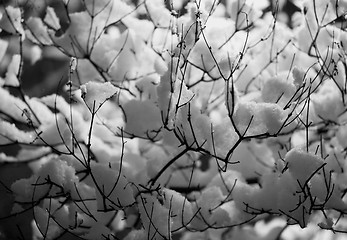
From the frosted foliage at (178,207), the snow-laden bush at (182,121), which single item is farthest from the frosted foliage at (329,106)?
the frosted foliage at (178,207)

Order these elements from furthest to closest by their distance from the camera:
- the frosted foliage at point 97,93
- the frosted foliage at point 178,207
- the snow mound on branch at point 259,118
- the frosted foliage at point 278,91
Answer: the frosted foliage at point 178,207 → the frosted foliage at point 278,91 → the snow mound on branch at point 259,118 → the frosted foliage at point 97,93

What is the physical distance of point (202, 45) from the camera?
2.92m

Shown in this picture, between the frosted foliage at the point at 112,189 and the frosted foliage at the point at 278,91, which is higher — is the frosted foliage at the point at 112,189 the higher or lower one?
the lower one

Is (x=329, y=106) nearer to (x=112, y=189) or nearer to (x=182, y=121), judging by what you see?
(x=182, y=121)

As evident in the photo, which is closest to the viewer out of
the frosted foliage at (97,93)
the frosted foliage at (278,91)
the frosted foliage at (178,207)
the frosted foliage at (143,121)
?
the frosted foliage at (97,93)

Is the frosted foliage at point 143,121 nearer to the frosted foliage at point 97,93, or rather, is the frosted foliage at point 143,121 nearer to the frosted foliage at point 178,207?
the frosted foliage at point 178,207

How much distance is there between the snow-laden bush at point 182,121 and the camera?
2.64 metres

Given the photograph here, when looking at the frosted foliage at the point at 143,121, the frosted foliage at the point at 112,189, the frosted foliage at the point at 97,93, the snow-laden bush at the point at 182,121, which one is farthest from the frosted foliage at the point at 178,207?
the frosted foliage at the point at 97,93

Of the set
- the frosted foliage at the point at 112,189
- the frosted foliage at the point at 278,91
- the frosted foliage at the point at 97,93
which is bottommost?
the frosted foliage at the point at 112,189

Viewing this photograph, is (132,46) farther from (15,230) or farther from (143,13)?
(15,230)

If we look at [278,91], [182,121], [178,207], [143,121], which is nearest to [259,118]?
[278,91]

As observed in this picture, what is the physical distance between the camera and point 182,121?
273 cm

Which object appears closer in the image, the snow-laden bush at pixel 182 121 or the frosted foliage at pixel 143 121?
the snow-laden bush at pixel 182 121

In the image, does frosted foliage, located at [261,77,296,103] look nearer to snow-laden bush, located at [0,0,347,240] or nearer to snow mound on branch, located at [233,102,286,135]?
snow-laden bush, located at [0,0,347,240]
